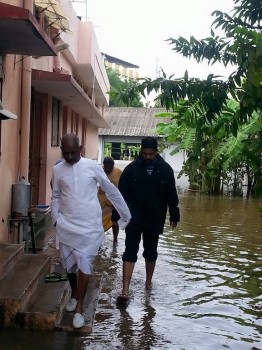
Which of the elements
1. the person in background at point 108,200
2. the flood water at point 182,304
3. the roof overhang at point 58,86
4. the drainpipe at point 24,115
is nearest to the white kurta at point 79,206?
the flood water at point 182,304

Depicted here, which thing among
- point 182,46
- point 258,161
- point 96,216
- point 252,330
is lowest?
point 252,330

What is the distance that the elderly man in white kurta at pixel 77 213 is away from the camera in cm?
533

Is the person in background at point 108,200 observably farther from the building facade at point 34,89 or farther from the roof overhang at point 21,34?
the roof overhang at point 21,34

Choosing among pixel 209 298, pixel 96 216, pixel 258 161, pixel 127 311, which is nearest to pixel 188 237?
pixel 209 298

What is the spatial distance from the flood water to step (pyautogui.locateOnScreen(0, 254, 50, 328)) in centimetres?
17

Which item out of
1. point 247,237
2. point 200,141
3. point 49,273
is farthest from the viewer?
point 247,237

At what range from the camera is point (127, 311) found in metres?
6.08

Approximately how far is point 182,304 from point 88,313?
4.07 ft

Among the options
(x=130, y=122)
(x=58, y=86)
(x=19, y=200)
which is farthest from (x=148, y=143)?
(x=130, y=122)

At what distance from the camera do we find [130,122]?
38.8 m

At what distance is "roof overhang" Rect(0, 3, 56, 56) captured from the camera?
582 centimetres

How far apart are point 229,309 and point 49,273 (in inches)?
83.6

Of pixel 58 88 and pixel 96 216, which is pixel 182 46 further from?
pixel 58 88

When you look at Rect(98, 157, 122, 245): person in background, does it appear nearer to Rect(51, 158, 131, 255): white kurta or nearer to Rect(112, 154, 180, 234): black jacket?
Rect(112, 154, 180, 234): black jacket
